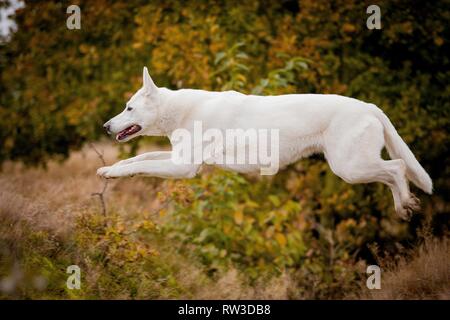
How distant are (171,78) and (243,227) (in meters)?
3.85

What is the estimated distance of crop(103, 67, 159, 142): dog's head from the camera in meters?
5.51

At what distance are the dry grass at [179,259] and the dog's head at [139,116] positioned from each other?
1059mm

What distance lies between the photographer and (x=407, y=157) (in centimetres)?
534

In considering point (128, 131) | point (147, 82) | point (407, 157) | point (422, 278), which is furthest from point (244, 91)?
point (422, 278)

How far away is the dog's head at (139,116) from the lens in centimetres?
551

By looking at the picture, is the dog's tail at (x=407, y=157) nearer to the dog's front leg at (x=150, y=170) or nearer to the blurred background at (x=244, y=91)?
the blurred background at (x=244, y=91)

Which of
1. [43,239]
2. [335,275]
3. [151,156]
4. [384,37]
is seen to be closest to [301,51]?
[384,37]

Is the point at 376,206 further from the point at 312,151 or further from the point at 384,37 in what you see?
the point at 312,151

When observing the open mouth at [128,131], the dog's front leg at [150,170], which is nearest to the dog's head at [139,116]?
the open mouth at [128,131]

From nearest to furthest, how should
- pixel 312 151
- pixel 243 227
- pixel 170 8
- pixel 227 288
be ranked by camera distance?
pixel 312 151, pixel 227 288, pixel 243 227, pixel 170 8

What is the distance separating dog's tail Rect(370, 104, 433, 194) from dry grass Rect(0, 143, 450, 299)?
4.13 ft

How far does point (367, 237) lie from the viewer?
1078 centimetres

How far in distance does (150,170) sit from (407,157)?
2535 millimetres

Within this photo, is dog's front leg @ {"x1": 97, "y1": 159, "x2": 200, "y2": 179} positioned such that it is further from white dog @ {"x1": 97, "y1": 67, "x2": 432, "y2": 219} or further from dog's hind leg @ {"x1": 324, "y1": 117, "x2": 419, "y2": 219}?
dog's hind leg @ {"x1": 324, "y1": 117, "x2": 419, "y2": 219}
